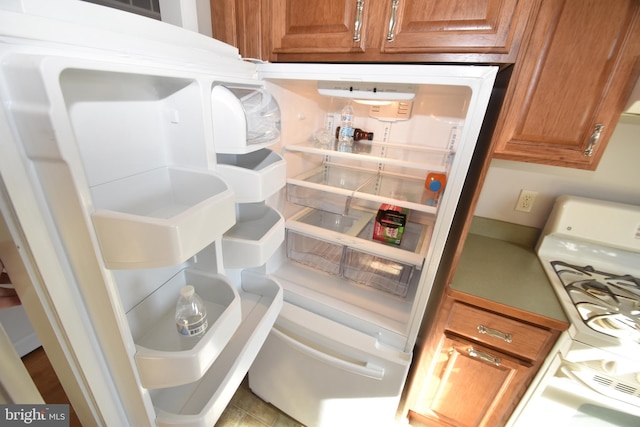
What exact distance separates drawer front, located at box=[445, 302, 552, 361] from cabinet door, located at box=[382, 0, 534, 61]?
0.93m

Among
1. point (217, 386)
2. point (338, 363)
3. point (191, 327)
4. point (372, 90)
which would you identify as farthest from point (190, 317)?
point (372, 90)

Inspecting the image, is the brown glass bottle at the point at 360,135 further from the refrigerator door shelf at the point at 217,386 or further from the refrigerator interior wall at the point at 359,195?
the refrigerator door shelf at the point at 217,386

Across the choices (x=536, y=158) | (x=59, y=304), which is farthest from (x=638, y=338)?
(x=59, y=304)

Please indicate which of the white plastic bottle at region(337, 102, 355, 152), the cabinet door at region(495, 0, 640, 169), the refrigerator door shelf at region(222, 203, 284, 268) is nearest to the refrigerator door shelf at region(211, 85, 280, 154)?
the refrigerator door shelf at region(222, 203, 284, 268)

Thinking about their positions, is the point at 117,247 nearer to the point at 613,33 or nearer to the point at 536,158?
the point at 536,158

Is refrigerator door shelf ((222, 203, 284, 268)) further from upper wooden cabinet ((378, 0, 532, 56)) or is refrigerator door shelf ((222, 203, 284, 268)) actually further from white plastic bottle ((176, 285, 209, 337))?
upper wooden cabinet ((378, 0, 532, 56))

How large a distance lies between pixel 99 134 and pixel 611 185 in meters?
1.98

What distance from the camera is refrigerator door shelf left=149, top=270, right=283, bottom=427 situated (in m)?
0.68

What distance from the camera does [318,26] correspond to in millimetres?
901

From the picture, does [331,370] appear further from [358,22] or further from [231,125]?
[358,22]

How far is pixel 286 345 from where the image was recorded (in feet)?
3.96

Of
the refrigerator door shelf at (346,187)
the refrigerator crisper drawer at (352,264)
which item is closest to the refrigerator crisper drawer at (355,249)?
the refrigerator crisper drawer at (352,264)

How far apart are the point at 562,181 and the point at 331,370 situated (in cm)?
146

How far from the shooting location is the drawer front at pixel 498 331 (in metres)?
0.97
